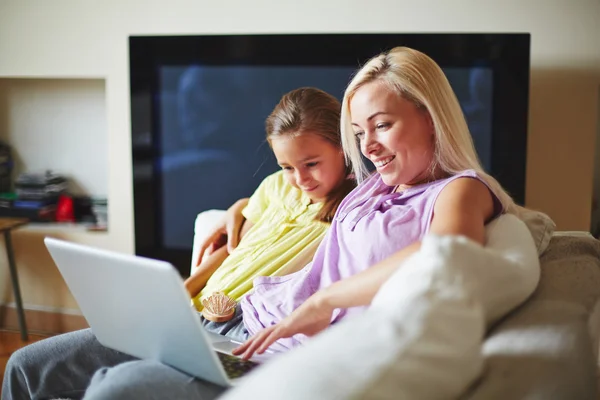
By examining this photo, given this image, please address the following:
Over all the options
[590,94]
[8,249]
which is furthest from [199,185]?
[590,94]

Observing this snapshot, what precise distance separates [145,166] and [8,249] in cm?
71

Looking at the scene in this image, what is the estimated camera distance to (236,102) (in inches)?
120

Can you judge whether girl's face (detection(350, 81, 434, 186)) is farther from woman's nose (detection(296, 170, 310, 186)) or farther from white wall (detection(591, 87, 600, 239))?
white wall (detection(591, 87, 600, 239))

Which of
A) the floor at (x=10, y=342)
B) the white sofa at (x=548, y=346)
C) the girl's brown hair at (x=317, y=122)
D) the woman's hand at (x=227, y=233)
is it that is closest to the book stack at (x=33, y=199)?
the floor at (x=10, y=342)

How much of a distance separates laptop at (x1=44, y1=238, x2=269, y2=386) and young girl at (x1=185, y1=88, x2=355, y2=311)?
434mm

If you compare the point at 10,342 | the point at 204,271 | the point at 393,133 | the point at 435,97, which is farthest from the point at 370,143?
the point at 10,342

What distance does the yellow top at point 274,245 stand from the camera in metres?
1.80

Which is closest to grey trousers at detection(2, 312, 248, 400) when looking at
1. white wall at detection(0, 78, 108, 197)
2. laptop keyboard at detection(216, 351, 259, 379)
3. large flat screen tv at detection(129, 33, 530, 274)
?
laptop keyboard at detection(216, 351, 259, 379)

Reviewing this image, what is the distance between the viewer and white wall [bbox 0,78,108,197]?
3.60 meters

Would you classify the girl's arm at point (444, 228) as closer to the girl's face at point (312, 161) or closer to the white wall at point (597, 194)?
the girl's face at point (312, 161)

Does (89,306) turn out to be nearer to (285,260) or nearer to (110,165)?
(285,260)

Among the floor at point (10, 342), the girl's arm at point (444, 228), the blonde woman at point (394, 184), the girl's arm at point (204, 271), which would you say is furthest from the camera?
the floor at point (10, 342)

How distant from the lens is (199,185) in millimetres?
3146

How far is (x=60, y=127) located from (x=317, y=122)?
2.23m
